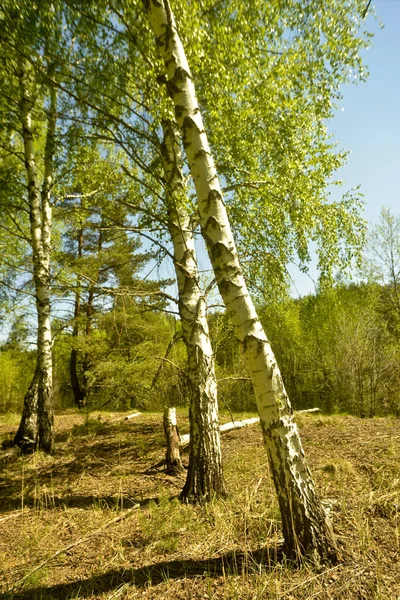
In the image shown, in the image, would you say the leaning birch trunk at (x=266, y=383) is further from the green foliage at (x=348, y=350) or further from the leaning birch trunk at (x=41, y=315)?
the green foliage at (x=348, y=350)

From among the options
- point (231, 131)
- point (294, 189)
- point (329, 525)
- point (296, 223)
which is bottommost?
point (329, 525)

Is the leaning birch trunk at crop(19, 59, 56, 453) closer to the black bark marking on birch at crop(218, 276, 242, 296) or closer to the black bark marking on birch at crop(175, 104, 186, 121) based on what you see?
the black bark marking on birch at crop(175, 104, 186, 121)

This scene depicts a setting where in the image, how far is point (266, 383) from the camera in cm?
237

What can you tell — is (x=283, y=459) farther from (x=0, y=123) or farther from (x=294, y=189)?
(x=0, y=123)

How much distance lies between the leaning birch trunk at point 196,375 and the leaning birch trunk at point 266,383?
2.44 ft

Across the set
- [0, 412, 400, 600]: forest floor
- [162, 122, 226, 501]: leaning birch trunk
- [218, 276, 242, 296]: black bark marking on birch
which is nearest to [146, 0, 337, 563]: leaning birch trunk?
[218, 276, 242, 296]: black bark marking on birch

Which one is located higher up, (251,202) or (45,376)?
(251,202)

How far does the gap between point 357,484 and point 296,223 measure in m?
3.29

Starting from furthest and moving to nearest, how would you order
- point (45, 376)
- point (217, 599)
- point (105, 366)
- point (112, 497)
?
point (105, 366), point (45, 376), point (112, 497), point (217, 599)

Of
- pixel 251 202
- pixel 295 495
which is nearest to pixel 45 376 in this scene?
pixel 251 202

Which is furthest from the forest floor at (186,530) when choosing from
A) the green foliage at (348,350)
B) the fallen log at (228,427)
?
the green foliage at (348,350)

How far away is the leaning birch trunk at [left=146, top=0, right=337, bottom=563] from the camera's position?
231cm

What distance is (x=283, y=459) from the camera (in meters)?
2.32

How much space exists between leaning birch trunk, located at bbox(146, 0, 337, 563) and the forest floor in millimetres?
197
